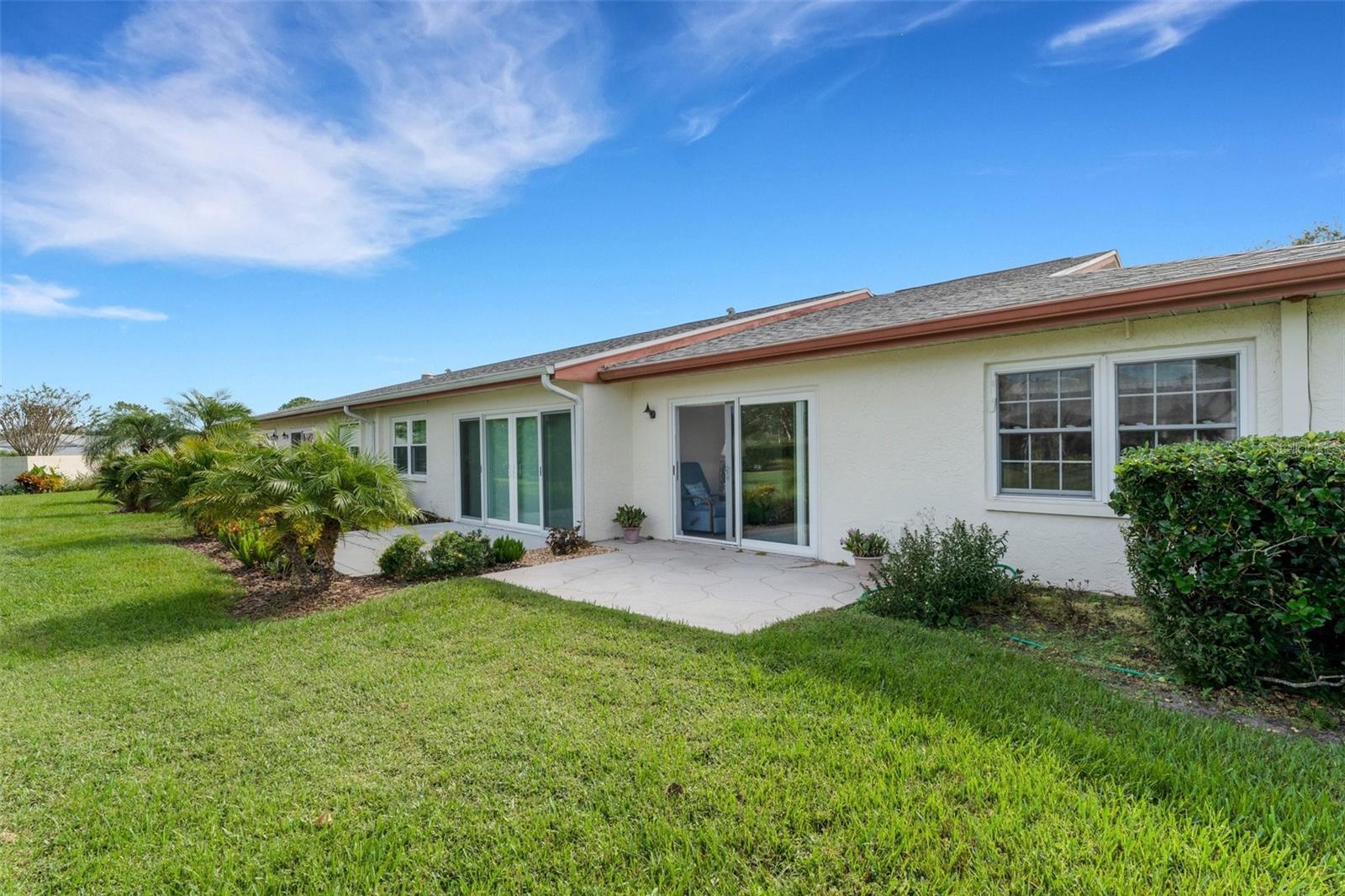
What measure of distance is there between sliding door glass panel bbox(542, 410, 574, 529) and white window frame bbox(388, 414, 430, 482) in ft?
15.7

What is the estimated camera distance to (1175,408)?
595cm

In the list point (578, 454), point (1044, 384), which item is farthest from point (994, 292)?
point (578, 454)

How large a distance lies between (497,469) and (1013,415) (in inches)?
358

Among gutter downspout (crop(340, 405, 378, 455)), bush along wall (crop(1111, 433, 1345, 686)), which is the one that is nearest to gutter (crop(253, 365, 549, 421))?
gutter downspout (crop(340, 405, 378, 455))

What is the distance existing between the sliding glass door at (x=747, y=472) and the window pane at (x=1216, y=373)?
4017 millimetres

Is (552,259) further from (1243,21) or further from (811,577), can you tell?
(1243,21)

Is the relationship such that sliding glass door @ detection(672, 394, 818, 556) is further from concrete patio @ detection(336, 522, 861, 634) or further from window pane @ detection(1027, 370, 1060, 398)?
window pane @ detection(1027, 370, 1060, 398)

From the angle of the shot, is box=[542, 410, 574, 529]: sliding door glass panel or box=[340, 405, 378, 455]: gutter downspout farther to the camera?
box=[340, 405, 378, 455]: gutter downspout

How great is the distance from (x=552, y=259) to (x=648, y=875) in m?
15.8

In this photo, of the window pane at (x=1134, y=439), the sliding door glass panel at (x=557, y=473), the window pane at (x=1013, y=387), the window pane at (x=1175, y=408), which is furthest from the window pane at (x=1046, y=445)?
the sliding door glass panel at (x=557, y=473)

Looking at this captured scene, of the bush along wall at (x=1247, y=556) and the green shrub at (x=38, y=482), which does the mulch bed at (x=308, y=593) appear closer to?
the bush along wall at (x=1247, y=556)

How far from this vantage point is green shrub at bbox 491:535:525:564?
27.6ft

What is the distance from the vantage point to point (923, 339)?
7.07 m

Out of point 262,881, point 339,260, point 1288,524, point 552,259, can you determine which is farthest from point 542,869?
point 339,260
